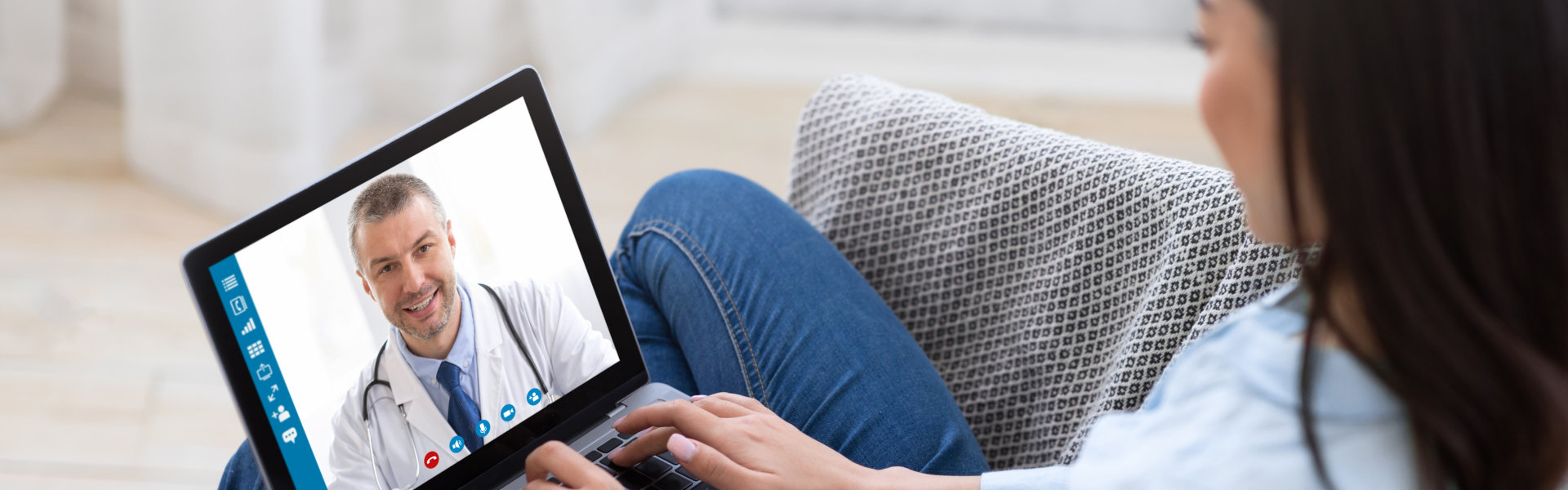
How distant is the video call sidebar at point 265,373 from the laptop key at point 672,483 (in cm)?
21

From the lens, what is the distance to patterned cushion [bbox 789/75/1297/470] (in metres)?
0.75

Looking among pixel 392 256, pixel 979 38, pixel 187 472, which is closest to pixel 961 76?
pixel 979 38

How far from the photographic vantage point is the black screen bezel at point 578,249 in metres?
0.64

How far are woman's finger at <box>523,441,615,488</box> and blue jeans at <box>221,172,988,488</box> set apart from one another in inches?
7.8

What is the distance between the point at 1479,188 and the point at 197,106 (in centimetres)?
164

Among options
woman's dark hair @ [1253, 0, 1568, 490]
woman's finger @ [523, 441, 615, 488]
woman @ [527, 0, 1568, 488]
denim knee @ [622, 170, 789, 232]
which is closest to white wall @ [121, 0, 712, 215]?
denim knee @ [622, 170, 789, 232]

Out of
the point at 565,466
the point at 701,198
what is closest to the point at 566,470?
the point at 565,466

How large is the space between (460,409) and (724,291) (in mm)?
246

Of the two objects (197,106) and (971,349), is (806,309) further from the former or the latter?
(197,106)

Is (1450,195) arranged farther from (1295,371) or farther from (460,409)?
(460,409)

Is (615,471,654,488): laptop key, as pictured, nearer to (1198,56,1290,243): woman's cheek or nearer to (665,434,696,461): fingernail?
(665,434,696,461): fingernail

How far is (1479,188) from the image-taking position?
0.44m

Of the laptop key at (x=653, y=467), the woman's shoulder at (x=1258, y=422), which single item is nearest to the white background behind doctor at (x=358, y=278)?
the laptop key at (x=653, y=467)

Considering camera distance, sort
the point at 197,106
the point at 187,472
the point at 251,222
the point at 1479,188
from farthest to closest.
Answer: the point at 197,106
the point at 187,472
the point at 251,222
the point at 1479,188
